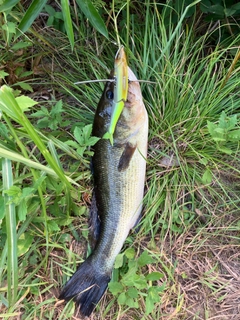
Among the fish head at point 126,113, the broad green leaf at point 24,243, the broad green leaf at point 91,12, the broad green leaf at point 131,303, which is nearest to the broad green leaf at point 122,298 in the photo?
the broad green leaf at point 131,303

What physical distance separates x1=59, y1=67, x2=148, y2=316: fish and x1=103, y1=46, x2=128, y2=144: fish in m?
0.06

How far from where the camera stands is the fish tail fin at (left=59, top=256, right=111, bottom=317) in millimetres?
1824

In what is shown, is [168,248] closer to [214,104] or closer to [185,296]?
[185,296]

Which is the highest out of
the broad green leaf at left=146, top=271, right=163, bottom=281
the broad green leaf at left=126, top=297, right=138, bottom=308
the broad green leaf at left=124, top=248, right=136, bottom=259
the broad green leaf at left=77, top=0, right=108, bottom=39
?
the broad green leaf at left=77, top=0, right=108, bottom=39

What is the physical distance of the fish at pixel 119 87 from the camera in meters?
1.46

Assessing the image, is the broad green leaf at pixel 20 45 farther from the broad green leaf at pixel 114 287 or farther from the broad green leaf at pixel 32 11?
the broad green leaf at pixel 114 287

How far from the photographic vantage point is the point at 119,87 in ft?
4.92

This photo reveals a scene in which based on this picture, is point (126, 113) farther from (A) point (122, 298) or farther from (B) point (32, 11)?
(A) point (122, 298)

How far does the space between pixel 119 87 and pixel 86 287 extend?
1.09 m

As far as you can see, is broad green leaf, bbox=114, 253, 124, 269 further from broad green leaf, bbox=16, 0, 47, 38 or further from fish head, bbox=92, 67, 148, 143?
broad green leaf, bbox=16, 0, 47, 38

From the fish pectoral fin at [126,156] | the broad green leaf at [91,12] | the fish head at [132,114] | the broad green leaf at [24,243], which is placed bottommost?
the broad green leaf at [24,243]

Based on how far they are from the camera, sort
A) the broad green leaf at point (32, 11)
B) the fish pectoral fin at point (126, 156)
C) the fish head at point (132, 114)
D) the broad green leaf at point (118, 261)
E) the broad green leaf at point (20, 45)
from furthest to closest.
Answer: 1. the broad green leaf at point (20, 45)
2. the broad green leaf at point (118, 261)
3. the fish pectoral fin at point (126, 156)
4. the fish head at point (132, 114)
5. the broad green leaf at point (32, 11)

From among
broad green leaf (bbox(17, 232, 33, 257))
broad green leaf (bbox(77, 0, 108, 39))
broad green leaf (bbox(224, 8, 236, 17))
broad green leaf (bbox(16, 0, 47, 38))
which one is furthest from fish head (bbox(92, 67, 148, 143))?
broad green leaf (bbox(17, 232, 33, 257))

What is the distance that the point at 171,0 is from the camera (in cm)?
180
